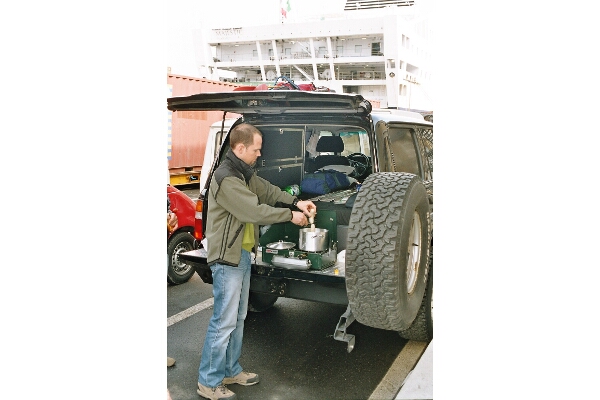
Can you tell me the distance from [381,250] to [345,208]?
71 cm

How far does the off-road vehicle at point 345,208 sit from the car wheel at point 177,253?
0.18 metres

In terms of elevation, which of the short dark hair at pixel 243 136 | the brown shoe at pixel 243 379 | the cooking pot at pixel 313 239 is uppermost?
the short dark hair at pixel 243 136

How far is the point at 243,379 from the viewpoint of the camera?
7.18 feet

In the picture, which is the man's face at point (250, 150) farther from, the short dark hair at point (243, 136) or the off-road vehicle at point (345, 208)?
the off-road vehicle at point (345, 208)

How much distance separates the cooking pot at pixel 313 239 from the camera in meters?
2.23

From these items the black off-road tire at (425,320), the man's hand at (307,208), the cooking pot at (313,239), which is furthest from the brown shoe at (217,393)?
the black off-road tire at (425,320)

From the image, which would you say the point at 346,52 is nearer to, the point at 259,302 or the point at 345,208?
the point at 345,208
